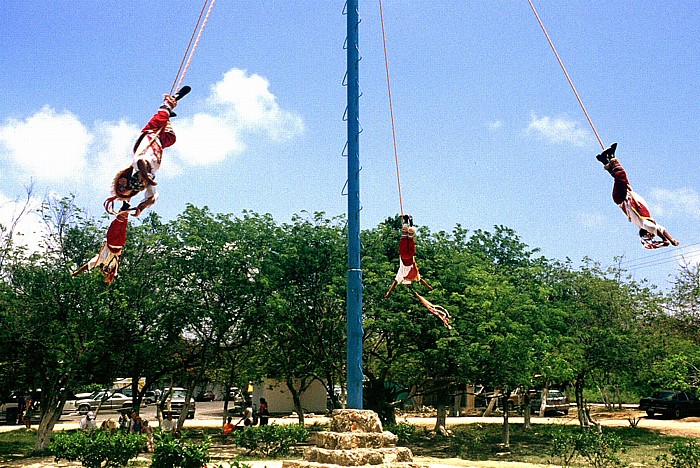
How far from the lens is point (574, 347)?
2300 centimetres

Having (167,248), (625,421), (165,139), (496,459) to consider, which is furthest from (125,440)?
(625,421)

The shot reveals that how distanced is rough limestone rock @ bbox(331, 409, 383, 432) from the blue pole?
0.17m

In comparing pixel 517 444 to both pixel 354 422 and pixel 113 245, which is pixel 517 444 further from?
pixel 113 245

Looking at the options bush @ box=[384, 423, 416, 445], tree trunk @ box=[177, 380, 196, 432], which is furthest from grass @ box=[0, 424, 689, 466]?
tree trunk @ box=[177, 380, 196, 432]

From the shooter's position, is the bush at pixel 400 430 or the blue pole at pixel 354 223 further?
the bush at pixel 400 430

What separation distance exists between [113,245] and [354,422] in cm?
398

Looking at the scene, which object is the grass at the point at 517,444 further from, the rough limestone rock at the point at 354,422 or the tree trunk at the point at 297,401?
the rough limestone rock at the point at 354,422

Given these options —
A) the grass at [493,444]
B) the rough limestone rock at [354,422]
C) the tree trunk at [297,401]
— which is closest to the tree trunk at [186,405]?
the tree trunk at [297,401]

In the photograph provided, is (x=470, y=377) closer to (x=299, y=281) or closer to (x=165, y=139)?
(x=299, y=281)

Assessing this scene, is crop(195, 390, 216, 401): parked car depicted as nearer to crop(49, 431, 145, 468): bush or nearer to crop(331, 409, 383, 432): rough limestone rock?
crop(49, 431, 145, 468): bush

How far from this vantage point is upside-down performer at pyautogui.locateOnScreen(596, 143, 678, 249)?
26.6 feet

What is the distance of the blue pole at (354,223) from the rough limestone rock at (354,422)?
17 centimetres

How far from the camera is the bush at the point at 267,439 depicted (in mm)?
18000

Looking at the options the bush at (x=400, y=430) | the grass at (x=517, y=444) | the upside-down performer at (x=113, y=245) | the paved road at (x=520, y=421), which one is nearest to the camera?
the upside-down performer at (x=113, y=245)
